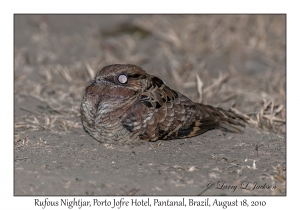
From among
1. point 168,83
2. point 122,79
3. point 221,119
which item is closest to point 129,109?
point 122,79

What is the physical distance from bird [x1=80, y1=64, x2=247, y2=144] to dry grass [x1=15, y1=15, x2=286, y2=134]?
2.26 ft

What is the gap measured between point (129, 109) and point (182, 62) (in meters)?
3.05

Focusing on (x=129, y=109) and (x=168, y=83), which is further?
(x=168, y=83)

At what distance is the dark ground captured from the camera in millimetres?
4230

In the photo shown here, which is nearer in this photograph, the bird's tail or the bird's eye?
the bird's eye

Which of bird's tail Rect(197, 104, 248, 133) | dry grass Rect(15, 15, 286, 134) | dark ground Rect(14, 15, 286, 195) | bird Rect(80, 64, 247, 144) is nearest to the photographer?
dark ground Rect(14, 15, 286, 195)

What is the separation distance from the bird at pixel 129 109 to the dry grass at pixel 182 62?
2.26ft

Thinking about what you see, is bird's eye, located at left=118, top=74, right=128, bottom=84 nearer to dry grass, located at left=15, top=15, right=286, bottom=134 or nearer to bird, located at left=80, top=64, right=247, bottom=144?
bird, located at left=80, top=64, right=247, bottom=144

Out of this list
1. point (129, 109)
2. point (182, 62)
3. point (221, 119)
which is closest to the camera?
point (129, 109)

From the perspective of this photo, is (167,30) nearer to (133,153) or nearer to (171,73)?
(171,73)

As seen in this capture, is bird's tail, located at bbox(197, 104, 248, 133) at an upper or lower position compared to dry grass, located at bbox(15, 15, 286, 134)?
lower

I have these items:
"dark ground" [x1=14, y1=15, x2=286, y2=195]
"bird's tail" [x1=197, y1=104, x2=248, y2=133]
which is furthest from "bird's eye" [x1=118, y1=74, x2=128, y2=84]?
"bird's tail" [x1=197, y1=104, x2=248, y2=133]

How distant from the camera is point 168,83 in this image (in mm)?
7008

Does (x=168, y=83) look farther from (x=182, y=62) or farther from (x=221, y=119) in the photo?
(x=221, y=119)
